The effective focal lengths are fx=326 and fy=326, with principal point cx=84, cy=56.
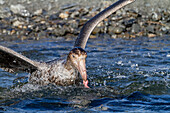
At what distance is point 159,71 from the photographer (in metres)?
8.17

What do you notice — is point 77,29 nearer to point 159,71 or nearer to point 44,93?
point 159,71

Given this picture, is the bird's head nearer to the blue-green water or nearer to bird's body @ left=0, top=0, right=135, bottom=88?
bird's body @ left=0, top=0, right=135, bottom=88

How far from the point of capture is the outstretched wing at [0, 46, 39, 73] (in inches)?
250

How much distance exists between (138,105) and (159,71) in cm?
251

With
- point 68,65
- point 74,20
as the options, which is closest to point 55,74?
point 68,65

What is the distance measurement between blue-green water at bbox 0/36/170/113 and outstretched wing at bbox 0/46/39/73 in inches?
17.4

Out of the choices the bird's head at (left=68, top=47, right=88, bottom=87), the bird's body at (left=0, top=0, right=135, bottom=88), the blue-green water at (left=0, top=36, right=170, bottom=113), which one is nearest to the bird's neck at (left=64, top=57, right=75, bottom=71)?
the bird's body at (left=0, top=0, right=135, bottom=88)

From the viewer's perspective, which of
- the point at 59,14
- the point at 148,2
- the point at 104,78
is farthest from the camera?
the point at 148,2

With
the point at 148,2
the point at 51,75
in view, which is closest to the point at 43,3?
the point at 148,2

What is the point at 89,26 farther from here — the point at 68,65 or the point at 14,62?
the point at 14,62

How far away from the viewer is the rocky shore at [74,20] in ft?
44.1

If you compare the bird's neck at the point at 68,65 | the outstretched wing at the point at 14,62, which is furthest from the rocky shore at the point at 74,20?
the bird's neck at the point at 68,65

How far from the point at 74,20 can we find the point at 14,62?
7740mm

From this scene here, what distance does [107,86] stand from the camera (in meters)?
7.25
